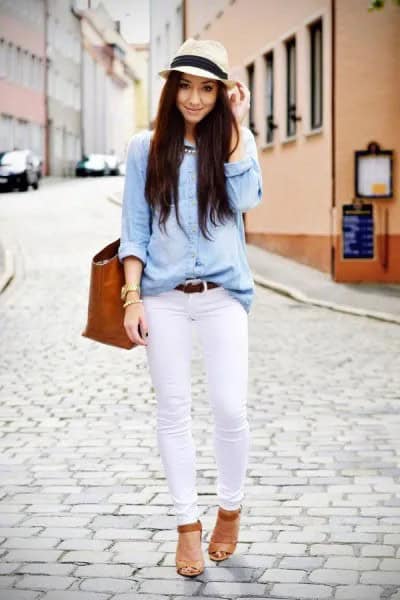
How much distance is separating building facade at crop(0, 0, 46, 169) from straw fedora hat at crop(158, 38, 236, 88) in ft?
179

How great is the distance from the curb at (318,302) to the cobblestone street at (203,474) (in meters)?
1.48

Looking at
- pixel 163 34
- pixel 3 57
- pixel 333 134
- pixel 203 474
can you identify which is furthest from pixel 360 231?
pixel 3 57

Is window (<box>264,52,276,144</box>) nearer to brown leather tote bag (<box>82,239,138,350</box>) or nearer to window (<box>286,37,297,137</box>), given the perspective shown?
window (<box>286,37,297,137</box>)

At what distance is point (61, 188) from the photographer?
49.5 m

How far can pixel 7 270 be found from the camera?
23.2m

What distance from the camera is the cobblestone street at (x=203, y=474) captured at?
15.7 feet

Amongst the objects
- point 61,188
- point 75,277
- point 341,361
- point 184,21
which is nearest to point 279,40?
point 75,277

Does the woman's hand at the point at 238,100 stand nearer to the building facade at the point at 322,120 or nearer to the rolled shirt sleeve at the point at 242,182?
the rolled shirt sleeve at the point at 242,182

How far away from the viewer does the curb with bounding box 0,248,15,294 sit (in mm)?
21352

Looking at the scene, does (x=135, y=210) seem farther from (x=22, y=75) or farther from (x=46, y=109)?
(x=46, y=109)

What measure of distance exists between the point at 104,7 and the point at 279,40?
222ft

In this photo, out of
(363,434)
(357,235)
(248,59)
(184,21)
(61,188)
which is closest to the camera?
(363,434)

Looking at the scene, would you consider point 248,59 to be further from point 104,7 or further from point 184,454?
point 104,7

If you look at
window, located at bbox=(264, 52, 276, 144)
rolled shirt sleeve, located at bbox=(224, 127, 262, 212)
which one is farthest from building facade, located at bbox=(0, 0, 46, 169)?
rolled shirt sleeve, located at bbox=(224, 127, 262, 212)
